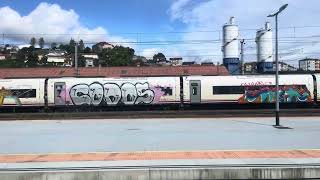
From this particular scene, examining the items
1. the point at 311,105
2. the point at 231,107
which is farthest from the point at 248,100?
the point at 311,105

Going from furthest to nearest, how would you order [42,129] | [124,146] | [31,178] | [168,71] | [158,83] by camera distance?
[168,71] → [158,83] → [42,129] → [124,146] → [31,178]

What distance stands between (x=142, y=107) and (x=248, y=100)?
8.87 metres

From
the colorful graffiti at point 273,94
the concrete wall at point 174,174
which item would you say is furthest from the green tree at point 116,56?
the concrete wall at point 174,174

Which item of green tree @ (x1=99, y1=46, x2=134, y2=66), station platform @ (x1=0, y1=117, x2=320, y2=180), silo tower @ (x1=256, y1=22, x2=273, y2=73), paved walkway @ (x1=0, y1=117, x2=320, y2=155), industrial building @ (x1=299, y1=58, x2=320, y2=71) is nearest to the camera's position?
station platform @ (x1=0, y1=117, x2=320, y2=180)

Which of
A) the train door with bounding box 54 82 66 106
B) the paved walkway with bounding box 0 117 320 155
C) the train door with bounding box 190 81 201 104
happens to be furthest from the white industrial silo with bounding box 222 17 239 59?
the paved walkway with bounding box 0 117 320 155

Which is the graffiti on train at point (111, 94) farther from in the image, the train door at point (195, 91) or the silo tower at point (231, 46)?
the silo tower at point (231, 46)

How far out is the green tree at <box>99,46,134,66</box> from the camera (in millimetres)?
80312

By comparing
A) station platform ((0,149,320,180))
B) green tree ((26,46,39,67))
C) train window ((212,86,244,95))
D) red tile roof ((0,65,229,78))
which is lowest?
station platform ((0,149,320,180))

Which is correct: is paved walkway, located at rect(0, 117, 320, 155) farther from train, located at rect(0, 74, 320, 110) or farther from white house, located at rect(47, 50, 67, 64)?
white house, located at rect(47, 50, 67, 64)

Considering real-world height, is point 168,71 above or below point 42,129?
above

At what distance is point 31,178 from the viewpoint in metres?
11.0

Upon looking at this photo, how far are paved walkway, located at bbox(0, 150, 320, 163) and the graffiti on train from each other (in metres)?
27.7

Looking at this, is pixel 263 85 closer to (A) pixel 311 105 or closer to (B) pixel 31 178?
(A) pixel 311 105

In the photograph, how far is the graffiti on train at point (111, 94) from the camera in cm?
4231
